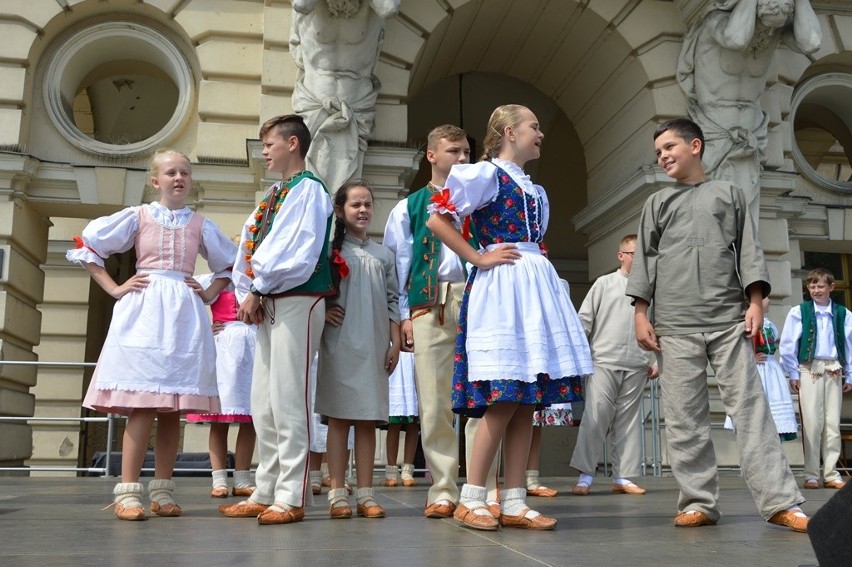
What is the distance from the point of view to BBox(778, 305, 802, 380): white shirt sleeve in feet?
30.7

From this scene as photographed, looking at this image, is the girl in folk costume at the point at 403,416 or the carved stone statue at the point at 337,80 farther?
the carved stone statue at the point at 337,80

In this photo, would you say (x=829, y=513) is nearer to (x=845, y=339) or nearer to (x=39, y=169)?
(x=845, y=339)

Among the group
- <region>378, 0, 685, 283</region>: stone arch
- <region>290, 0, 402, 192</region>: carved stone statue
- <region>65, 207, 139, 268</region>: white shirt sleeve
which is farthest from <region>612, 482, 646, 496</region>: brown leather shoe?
<region>378, 0, 685, 283</region>: stone arch

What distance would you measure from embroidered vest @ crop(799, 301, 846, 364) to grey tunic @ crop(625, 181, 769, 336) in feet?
16.3

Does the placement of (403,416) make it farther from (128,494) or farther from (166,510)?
(128,494)

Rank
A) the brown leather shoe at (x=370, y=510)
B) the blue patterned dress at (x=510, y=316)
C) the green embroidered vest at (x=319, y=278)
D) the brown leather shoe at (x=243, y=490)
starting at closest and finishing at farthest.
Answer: the blue patterned dress at (x=510, y=316) → the green embroidered vest at (x=319, y=278) → the brown leather shoe at (x=370, y=510) → the brown leather shoe at (x=243, y=490)

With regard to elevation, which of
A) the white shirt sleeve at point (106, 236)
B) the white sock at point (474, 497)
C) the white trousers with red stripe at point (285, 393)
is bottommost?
the white sock at point (474, 497)

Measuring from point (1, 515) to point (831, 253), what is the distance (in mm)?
13164

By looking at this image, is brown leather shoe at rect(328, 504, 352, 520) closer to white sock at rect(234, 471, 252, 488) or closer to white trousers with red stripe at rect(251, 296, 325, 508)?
white trousers with red stripe at rect(251, 296, 325, 508)

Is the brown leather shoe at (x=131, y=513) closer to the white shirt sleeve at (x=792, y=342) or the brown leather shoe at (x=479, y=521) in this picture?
the brown leather shoe at (x=479, y=521)

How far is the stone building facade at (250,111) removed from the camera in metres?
11.3

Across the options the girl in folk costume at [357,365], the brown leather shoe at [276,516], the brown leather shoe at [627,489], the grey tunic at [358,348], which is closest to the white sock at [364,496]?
the girl in folk costume at [357,365]

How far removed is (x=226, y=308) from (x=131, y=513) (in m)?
2.63

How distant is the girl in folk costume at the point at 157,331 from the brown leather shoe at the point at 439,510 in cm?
127
